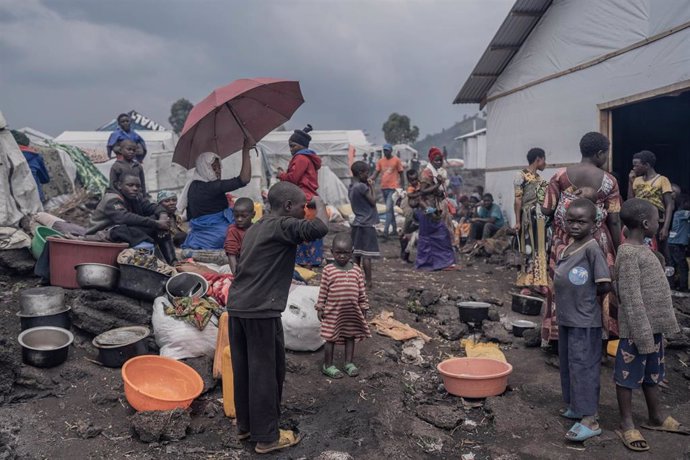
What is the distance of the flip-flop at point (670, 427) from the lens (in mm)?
3734

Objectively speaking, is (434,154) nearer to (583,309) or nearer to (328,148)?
(583,309)

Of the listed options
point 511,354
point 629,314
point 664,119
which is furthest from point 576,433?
point 664,119

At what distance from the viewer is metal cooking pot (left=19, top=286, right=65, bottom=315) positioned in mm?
4969

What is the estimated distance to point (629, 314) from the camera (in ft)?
11.9

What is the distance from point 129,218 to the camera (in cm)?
572

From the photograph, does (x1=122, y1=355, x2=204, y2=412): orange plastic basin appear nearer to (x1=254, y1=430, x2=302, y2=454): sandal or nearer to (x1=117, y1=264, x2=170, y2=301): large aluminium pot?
(x1=254, y1=430, x2=302, y2=454): sandal

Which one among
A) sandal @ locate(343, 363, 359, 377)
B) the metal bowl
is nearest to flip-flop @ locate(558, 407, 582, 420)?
sandal @ locate(343, 363, 359, 377)

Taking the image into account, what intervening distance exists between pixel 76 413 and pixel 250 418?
142 centimetres

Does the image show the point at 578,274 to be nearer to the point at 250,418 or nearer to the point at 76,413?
the point at 250,418

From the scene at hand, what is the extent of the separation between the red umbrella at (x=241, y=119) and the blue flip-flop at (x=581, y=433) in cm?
402

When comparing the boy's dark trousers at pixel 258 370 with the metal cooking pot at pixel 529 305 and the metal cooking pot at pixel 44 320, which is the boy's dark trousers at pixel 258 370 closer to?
the metal cooking pot at pixel 44 320

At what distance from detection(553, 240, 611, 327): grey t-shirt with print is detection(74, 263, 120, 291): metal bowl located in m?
3.97

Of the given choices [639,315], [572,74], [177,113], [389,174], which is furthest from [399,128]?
[639,315]

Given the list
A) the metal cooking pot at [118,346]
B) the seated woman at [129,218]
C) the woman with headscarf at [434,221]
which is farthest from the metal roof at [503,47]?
the metal cooking pot at [118,346]
